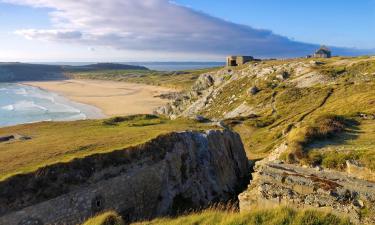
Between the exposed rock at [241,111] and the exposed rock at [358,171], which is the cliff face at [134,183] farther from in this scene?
the exposed rock at [241,111]

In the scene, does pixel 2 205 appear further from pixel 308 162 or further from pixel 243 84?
pixel 243 84

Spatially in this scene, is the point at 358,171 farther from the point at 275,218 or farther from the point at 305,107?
the point at 305,107

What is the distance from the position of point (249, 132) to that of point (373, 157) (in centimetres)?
3916

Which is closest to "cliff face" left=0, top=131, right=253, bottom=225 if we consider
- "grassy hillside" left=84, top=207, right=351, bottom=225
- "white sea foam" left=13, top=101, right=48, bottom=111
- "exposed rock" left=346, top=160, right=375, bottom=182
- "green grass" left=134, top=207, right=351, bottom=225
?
"exposed rock" left=346, top=160, right=375, bottom=182

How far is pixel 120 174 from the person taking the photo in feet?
70.3

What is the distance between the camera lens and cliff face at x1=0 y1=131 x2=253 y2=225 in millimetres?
18266

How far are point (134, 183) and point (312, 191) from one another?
32.3ft

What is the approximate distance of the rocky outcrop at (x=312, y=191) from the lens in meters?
15.0

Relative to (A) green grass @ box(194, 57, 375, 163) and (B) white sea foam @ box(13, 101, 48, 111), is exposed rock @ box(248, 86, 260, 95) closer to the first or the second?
(A) green grass @ box(194, 57, 375, 163)

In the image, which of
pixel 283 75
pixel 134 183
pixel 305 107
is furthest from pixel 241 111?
pixel 134 183

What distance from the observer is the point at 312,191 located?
16469 mm

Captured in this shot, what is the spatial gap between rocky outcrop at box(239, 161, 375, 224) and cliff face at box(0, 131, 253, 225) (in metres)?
6.21

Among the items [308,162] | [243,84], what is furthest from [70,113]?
[308,162]

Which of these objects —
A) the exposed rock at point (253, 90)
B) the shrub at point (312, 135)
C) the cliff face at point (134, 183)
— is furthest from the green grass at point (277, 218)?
the exposed rock at point (253, 90)
